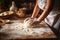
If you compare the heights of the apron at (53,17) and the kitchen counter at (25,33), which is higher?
the apron at (53,17)

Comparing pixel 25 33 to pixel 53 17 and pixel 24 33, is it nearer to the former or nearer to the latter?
pixel 24 33

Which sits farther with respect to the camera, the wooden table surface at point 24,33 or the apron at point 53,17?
the apron at point 53,17

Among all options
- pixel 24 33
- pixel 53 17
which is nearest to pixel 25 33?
pixel 24 33

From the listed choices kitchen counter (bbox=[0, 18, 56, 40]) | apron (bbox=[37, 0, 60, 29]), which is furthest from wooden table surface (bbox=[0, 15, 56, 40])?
apron (bbox=[37, 0, 60, 29])

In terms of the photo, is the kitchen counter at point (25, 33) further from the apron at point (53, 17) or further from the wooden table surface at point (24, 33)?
the apron at point (53, 17)

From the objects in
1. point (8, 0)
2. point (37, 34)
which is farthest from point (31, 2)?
point (37, 34)

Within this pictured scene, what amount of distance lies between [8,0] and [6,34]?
1021 millimetres

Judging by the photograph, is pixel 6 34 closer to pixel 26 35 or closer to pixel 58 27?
pixel 26 35

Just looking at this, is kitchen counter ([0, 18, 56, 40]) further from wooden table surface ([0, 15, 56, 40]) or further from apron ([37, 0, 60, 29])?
apron ([37, 0, 60, 29])

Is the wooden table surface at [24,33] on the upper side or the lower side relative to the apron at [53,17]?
lower

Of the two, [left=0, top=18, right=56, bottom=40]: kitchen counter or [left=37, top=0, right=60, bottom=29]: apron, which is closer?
[left=0, top=18, right=56, bottom=40]: kitchen counter

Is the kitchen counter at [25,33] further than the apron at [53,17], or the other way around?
the apron at [53,17]

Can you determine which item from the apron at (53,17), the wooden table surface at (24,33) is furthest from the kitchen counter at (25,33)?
the apron at (53,17)

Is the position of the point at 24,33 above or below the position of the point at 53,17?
below
